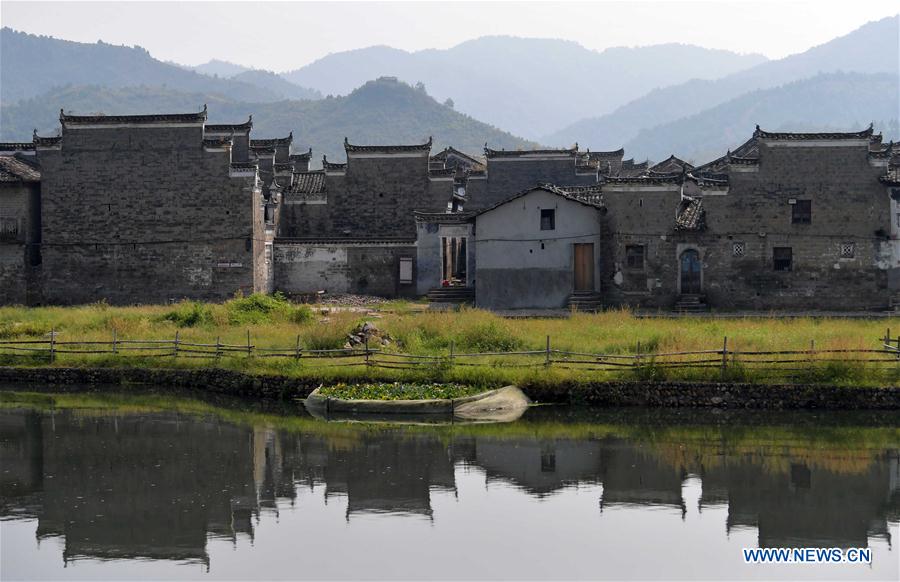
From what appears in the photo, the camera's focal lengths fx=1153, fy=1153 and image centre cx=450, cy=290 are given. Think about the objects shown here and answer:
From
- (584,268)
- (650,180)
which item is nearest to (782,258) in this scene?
(650,180)

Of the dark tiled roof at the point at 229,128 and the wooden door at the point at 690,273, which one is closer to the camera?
the wooden door at the point at 690,273

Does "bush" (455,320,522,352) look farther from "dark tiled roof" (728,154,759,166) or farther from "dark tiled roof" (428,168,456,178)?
"dark tiled roof" (428,168,456,178)

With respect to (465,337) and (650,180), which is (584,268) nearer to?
(650,180)

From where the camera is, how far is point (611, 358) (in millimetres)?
24719

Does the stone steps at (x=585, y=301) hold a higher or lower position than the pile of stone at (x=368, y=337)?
higher

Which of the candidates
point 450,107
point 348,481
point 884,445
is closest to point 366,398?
point 348,481

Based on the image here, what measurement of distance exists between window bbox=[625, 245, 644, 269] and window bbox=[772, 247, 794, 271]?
4.08 meters

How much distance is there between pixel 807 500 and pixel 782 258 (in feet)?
63.2

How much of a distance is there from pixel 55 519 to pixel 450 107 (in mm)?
170724

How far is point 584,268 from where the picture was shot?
37.0 m

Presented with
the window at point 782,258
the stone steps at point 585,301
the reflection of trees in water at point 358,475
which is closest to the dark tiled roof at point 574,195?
the stone steps at point 585,301

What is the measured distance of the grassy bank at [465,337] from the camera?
78.9 feet

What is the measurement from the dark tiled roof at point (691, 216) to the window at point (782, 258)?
2.43 meters

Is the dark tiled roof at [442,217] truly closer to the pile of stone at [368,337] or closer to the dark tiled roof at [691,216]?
the dark tiled roof at [691,216]
